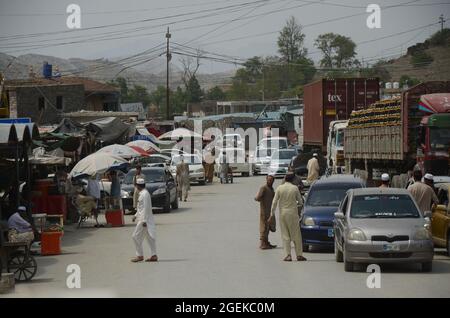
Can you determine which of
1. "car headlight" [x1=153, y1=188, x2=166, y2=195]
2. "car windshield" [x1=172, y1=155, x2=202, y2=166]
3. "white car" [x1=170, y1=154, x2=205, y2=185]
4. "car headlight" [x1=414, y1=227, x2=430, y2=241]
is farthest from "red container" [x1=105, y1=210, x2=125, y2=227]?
"white car" [x1=170, y1=154, x2=205, y2=185]

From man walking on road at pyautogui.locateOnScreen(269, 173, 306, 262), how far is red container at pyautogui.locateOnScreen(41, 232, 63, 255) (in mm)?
5578

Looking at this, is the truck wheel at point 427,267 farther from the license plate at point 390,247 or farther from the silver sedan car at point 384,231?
the license plate at point 390,247

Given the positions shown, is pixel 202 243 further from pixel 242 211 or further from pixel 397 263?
pixel 242 211

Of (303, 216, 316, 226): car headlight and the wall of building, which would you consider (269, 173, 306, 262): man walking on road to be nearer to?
(303, 216, 316, 226): car headlight

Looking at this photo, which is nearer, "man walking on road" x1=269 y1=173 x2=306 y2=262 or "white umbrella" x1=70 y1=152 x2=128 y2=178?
"man walking on road" x1=269 y1=173 x2=306 y2=262

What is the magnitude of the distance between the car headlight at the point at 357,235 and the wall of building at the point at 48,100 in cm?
4764

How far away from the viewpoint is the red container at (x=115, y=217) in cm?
2888

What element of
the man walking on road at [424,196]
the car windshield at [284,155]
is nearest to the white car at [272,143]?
the car windshield at [284,155]

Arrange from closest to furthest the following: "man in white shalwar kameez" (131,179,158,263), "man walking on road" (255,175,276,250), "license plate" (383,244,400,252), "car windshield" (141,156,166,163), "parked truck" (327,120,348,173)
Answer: "license plate" (383,244,400,252) < "man in white shalwar kameez" (131,179,158,263) < "man walking on road" (255,175,276,250) < "parked truck" (327,120,348,173) < "car windshield" (141,156,166,163)

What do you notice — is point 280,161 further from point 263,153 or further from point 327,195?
point 327,195

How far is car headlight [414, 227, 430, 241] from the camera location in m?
16.1

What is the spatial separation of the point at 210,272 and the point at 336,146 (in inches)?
1065

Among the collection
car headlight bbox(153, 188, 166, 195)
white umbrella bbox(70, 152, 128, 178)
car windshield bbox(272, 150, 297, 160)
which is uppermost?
white umbrella bbox(70, 152, 128, 178)

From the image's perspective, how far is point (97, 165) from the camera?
96.6 ft
